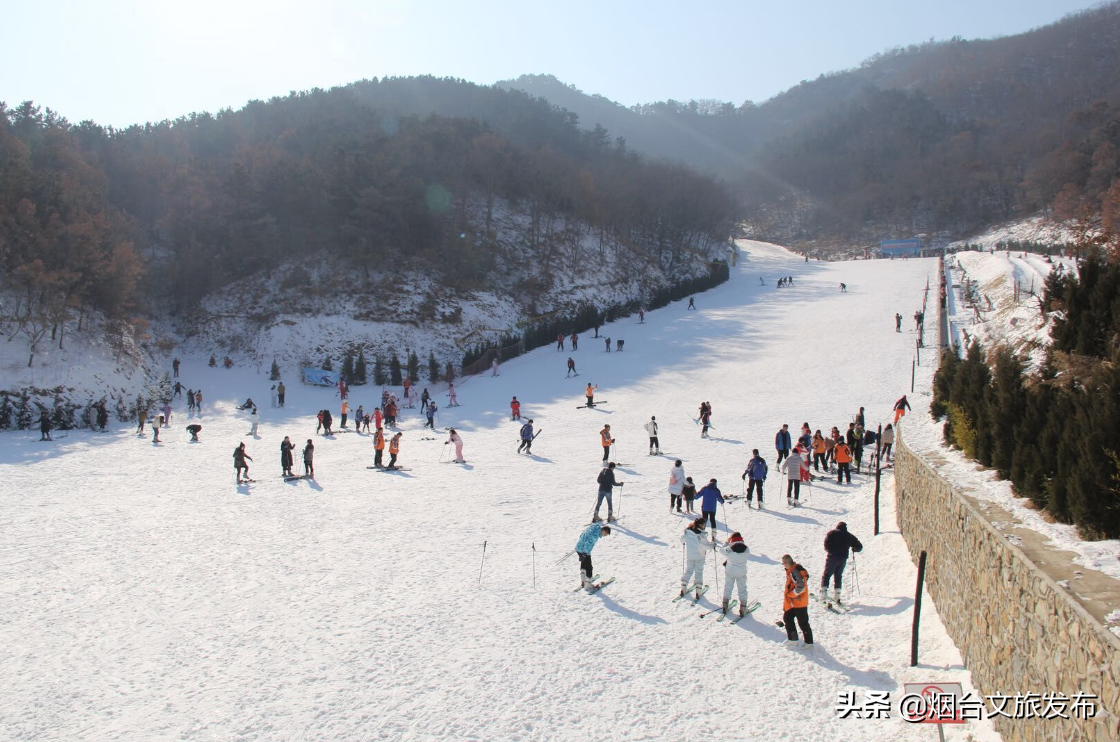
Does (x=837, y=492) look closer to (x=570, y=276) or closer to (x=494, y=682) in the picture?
(x=494, y=682)

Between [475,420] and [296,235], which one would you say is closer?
[475,420]

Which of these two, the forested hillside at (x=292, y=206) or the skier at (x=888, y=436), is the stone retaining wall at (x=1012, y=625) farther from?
the forested hillside at (x=292, y=206)

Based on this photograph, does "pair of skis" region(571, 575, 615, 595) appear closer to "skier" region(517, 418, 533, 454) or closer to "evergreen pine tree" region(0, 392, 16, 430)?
"skier" region(517, 418, 533, 454)

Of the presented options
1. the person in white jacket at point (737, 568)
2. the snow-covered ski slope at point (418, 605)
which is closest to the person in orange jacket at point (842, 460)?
the snow-covered ski slope at point (418, 605)

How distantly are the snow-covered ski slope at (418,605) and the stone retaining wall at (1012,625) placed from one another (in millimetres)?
524

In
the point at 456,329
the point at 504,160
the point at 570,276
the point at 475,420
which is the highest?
the point at 504,160

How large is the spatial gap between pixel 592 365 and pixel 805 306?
58.1ft

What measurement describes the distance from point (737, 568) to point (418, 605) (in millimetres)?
4474

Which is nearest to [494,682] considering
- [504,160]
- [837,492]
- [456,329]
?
[837,492]

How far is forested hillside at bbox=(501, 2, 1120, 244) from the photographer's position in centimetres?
9312

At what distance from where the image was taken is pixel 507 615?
955 centimetres

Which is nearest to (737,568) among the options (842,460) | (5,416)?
(842,460)

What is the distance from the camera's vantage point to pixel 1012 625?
559 centimetres

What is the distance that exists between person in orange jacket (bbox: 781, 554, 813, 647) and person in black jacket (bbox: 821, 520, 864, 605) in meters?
1.35
